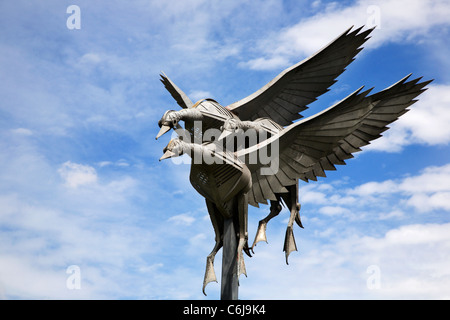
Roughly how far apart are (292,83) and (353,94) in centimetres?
145

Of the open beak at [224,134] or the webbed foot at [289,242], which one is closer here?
the open beak at [224,134]

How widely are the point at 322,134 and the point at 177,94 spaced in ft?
9.12

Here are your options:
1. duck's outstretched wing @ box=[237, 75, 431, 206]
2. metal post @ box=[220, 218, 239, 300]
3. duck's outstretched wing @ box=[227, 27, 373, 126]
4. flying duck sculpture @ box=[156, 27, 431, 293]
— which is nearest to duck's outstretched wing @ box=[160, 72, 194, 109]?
Result: flying duck sculpture @ box=[156, 27, 431, 293]

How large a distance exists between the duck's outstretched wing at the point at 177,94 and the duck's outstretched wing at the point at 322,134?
1.55 meters

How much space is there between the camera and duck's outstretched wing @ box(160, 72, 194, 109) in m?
10.1

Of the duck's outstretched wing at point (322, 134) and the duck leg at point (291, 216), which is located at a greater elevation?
the duck's outstretched wing at point (322, 134)

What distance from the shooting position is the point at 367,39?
10.0 metres

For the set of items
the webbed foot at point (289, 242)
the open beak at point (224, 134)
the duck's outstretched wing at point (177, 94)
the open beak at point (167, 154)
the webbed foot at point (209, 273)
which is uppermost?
the duck's outstretched wing at point (177, 94)

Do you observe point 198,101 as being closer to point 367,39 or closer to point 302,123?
point 302,123

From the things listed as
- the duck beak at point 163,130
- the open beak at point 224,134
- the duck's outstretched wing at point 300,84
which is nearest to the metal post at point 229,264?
the open beak at point 224,134

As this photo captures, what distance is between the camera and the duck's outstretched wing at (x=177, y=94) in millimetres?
10063

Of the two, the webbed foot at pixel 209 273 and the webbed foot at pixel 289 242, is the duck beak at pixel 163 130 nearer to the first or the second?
the webbed foot at pixel 209 273

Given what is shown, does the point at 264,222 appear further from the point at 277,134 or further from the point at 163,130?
the point at 163,130
